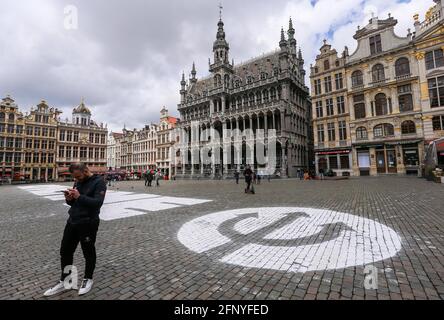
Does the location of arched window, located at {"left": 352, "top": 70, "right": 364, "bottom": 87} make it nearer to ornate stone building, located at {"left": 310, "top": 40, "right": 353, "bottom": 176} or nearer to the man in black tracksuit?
ornate stone building, located at {"left": 310, "top": 40, "right": 353, "bottom": 176}

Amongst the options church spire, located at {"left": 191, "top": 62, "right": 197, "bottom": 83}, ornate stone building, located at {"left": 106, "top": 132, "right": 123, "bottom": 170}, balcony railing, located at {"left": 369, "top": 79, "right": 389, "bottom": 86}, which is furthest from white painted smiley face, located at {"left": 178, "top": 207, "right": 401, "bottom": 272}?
ornate stone building, located at {"left": 106, "top": 132, "right": 123, "bottom": 170}

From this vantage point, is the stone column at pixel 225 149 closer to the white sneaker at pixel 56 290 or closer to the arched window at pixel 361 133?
the arched window at pixel 361 133

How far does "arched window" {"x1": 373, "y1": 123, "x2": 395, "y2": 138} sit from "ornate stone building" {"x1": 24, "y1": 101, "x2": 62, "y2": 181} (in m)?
72.4

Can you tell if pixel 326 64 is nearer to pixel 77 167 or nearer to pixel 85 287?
pixel 77 167

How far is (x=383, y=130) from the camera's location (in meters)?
31.5

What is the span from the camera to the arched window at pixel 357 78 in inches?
1337

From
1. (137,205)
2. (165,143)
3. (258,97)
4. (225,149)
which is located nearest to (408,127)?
(258,97)

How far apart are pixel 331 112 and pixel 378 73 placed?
816cm

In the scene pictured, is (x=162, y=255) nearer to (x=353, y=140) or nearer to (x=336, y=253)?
(x=336, y=253)

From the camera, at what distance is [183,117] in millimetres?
57656

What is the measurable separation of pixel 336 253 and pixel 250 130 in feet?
129

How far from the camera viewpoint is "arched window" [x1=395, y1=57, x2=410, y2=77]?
30297mm

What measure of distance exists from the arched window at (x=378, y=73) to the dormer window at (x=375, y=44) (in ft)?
7.16
